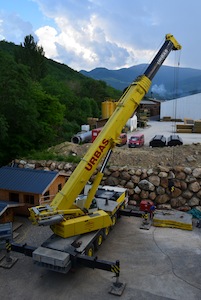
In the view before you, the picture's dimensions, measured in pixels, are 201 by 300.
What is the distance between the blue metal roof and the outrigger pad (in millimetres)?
7366

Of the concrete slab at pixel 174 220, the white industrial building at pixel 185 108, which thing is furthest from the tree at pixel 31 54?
the concrete slab at pixel 174 220

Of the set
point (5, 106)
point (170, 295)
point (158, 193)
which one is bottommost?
point (170, 295)

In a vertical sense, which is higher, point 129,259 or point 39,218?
point 39,218

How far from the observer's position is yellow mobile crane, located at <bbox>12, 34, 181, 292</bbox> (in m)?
11.2

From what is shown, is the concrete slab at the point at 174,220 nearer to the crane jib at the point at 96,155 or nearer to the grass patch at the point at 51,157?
the crane jib at the point at 96,155

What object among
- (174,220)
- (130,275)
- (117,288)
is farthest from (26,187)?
(174,220)

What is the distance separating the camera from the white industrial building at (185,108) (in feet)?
188

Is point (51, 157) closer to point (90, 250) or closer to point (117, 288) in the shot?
point (90, 250)

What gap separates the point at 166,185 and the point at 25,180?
949cm

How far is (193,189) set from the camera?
1983cm

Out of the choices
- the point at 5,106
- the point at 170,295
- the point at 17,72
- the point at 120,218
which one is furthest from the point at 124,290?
the point at 17,72

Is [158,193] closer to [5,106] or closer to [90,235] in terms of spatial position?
[90,235]

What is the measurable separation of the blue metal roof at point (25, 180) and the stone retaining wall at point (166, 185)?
571 cm

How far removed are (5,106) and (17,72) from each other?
2919mm
